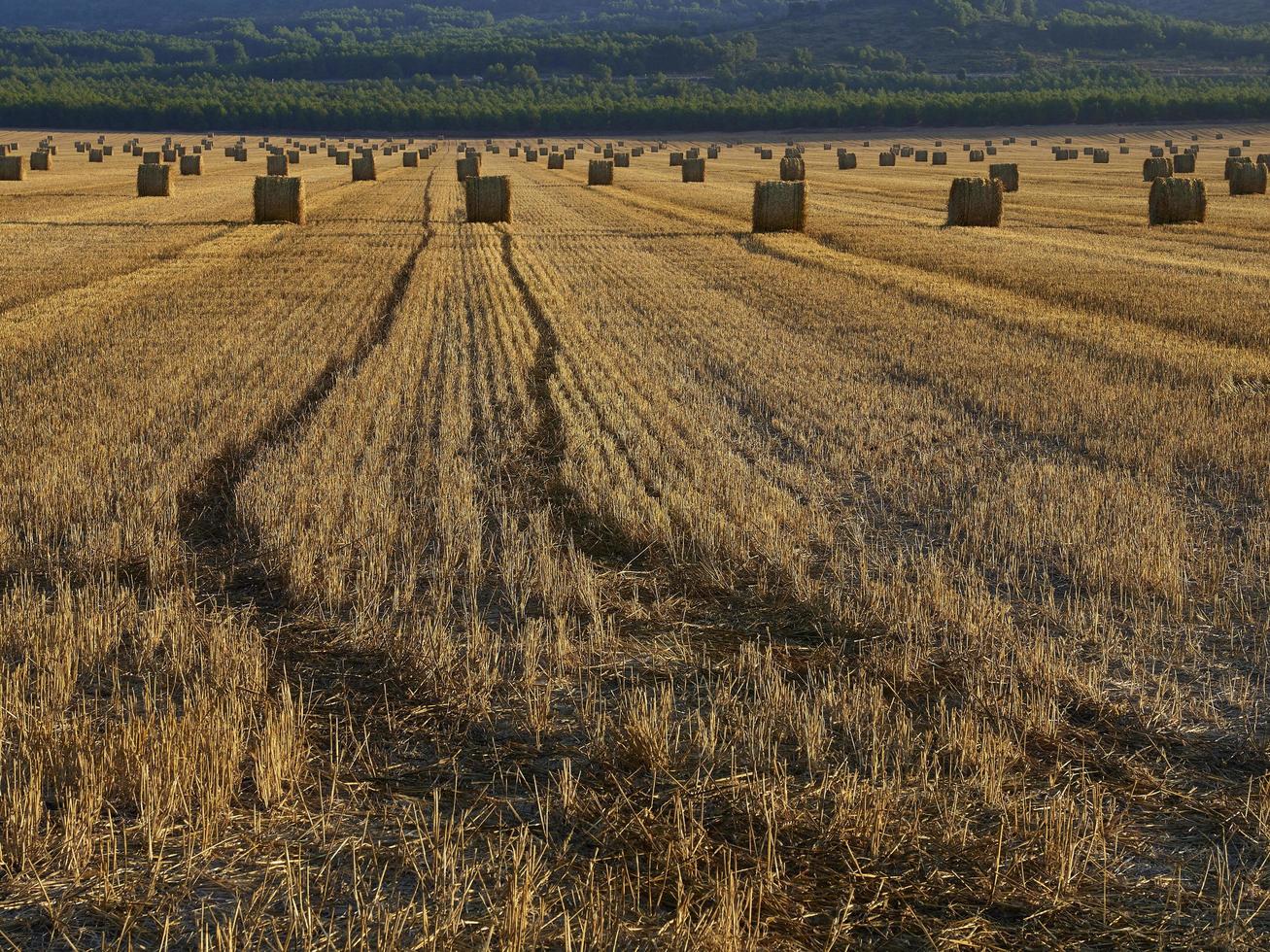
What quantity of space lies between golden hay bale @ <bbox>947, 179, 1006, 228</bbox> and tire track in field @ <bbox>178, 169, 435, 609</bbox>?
1937 centimetres

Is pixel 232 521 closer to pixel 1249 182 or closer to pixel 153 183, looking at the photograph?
pixel 153 183

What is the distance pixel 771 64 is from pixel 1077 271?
178 metres

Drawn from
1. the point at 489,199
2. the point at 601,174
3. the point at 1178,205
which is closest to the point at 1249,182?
the point at 1178,205

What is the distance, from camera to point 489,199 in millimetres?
30375

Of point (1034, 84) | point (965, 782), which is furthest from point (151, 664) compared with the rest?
point (1034, 84)

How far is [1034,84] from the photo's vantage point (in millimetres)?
151250

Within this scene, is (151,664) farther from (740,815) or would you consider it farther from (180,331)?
(180,331)

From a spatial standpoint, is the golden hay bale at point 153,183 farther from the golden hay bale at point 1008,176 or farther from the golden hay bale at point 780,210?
the golden hay bale at point 1008,176

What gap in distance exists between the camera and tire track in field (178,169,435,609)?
23.2 ft

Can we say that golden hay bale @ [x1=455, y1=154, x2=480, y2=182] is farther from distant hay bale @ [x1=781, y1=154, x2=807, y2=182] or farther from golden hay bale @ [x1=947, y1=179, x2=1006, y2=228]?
golden hay bale @ [x1=947, y1=179, x2=1006, y2=228]

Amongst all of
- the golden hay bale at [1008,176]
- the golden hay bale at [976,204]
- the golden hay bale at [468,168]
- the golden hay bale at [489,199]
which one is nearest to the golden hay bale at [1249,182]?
the golden hay bale at [1008,176]

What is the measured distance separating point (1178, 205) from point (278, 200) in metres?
18.5

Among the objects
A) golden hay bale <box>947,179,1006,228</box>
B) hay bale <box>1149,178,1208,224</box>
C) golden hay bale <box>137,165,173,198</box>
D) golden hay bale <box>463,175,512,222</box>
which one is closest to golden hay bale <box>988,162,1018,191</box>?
hay bale <box>1149,178,1208,224</box>

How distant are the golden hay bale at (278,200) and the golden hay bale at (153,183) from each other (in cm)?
1094
